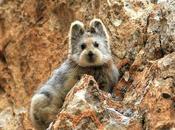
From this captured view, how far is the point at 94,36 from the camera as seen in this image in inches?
486

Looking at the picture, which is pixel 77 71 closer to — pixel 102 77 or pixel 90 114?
pixel 102 77

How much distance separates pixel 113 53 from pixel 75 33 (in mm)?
947

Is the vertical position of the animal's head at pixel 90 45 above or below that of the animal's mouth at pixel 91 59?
above

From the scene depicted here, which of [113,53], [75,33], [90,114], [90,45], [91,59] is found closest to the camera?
[90,114]

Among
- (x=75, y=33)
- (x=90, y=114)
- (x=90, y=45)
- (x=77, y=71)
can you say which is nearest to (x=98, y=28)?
(x=75, y=33)

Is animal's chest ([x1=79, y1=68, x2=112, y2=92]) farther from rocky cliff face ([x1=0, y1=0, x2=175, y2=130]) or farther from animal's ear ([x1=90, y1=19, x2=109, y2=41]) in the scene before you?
animal's ear ([x1=90, y1=19, x2=109, y2=41])

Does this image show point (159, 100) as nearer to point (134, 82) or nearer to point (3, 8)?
→ point (134, 82)

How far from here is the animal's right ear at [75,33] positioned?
12.4 metres

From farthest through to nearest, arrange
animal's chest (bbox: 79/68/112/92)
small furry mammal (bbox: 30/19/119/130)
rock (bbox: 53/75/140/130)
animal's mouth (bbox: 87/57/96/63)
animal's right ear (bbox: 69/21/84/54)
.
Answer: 1. animal's right ear (bbox: 69/21/84/54)
2. animal's chest (bbox: 79/68/112/92)
3. animal's mouth (bbox: 87/57/96/63)
4. small furry mammal (bbox: 30/19/119/130)
5. rock (bbox: 53/75/140/130)

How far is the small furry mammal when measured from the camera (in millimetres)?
11719

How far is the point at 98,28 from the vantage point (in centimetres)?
1248

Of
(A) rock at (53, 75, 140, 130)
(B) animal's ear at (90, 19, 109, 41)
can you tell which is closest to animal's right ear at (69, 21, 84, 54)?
(B) animal's ear at (90, 19, 109, 41)

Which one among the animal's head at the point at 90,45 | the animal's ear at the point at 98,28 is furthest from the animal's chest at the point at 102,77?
the animal's ear at the point at 98,28

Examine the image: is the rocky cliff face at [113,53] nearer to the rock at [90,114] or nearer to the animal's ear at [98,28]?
the rock at [90,114]
